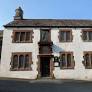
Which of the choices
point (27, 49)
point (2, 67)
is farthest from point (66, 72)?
point (2, 67)

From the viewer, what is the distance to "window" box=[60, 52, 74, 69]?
85.1 ft

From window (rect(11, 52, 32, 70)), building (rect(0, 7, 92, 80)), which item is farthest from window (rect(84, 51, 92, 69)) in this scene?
window (rect(11, 52, 32, 70))

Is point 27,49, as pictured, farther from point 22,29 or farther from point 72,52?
point 72,52

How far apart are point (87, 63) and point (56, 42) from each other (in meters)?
4.93

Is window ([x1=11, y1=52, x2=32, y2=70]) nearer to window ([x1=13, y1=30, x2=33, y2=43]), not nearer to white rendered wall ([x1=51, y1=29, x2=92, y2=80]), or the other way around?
window ([x1=13, y1=30, x2=33, y2=43])

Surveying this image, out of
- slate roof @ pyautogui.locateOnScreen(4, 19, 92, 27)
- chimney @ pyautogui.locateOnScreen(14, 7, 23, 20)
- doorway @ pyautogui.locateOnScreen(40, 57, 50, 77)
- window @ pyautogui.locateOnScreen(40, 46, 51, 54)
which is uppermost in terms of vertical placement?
chimney @ pyautogui.locateOnScreen(14, 7, 23, 20)

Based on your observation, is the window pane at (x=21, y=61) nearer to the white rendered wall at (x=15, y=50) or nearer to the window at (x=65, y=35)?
the white rendered wall at (x=15, y=50)

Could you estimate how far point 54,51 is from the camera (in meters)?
26.4

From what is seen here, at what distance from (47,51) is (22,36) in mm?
4119

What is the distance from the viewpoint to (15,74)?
25.9 m

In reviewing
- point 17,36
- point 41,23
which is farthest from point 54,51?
point 17,36

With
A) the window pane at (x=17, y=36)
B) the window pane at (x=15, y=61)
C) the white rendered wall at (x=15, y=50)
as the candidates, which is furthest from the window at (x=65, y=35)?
the window pane at (x=15, y=61)

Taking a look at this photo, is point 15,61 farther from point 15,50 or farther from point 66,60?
point 66,60

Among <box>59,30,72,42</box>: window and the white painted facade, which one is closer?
the white painted facade
